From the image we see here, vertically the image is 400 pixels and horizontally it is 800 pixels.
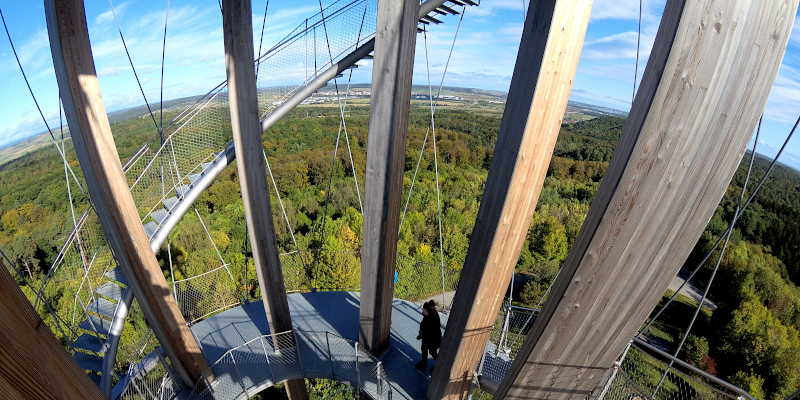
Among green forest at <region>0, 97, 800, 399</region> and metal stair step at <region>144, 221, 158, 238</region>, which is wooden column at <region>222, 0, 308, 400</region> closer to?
metal stair step at <region>144, 221, 158, 238</region>

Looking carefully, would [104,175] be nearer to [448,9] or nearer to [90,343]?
[90,343]

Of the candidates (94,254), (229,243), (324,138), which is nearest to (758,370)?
(94,254)

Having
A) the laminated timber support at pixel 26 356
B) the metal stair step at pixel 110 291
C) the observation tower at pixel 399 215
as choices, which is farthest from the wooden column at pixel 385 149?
the metal stair step at pixel 110 291

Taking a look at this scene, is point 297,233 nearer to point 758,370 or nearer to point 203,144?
point 203,144

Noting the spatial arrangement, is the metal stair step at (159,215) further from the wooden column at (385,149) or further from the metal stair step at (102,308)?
the wooden column at (385,149)

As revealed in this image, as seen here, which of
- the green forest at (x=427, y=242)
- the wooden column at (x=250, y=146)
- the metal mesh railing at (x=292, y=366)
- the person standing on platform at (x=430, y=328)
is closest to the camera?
the wooden column at (x=250, y=146)
